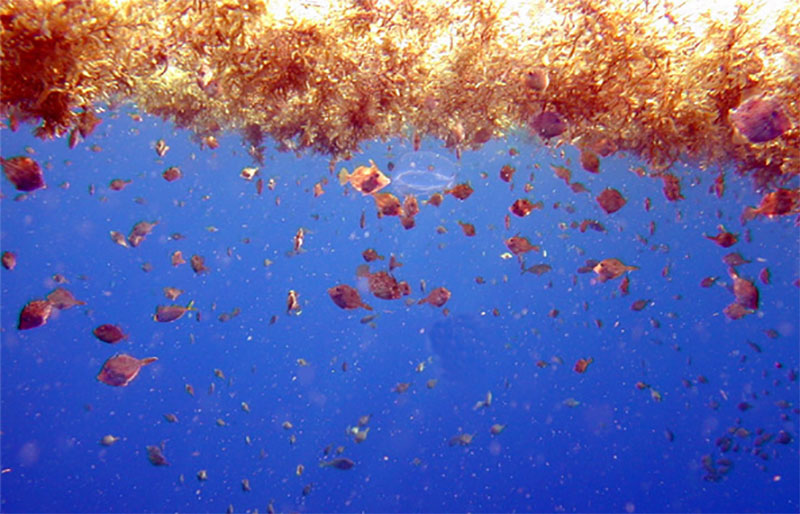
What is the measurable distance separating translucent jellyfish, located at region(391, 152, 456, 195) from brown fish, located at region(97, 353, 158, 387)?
4.21m

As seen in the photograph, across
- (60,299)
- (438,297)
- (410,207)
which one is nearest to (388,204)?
(410,207)

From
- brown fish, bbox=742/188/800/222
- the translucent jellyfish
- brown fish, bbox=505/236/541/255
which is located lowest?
brown fish, bbox=505/236/541/255

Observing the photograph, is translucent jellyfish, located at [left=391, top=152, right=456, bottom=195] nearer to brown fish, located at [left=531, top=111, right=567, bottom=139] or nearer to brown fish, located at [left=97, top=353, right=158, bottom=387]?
brown fish, located at [left=531, top=111, right=567, bottom=139]

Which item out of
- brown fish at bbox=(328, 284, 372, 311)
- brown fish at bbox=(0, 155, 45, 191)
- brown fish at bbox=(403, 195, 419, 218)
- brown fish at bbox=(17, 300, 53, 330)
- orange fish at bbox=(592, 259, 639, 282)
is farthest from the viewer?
brown fish at bbox=(403, 195, 419, 218)

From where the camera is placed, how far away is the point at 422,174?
24.9 feet

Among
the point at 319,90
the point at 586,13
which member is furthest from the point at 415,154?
the point at 586,13

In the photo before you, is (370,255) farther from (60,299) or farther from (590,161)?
(60,299)

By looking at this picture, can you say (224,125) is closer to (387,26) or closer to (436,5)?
(387,26)

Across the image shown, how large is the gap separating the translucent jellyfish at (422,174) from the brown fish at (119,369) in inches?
166

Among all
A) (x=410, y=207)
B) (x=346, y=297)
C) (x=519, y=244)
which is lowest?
(x=346, y=297)

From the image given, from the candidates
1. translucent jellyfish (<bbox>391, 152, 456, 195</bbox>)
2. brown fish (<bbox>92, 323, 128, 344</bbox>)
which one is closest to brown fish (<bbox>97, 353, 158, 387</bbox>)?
brown fish (<bbox>92, 323, 128, 344</bbox>)

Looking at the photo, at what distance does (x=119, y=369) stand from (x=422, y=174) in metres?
4.86

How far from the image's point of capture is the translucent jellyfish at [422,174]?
24.5 feet

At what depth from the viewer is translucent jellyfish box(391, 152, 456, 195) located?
746 centimetres
